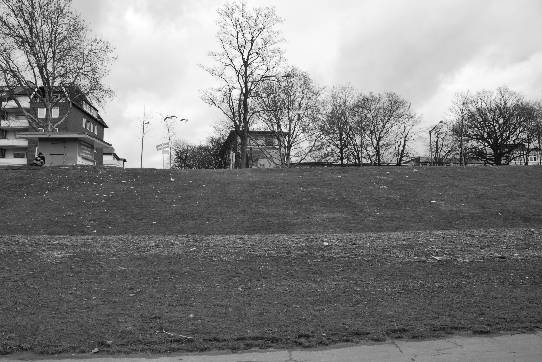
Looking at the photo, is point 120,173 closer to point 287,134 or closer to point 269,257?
point 269,257

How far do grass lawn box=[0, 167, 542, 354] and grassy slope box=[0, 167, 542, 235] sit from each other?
154 millimetres

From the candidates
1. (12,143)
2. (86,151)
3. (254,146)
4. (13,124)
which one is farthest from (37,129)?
(12,143)

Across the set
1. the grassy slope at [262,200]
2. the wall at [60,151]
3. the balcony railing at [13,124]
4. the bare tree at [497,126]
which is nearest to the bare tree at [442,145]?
the bare tree at [497,126]

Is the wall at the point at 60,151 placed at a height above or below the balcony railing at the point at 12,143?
below

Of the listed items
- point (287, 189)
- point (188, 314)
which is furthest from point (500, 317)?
point (287, 189)

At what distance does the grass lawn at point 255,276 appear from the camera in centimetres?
557

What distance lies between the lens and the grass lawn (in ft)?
18.3

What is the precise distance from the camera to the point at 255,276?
8.32 metres

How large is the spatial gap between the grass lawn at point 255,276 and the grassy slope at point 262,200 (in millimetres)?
154

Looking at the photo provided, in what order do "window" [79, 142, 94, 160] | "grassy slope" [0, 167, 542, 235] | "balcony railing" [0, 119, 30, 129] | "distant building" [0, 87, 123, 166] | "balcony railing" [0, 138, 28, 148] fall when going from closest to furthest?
"grassy slope" [0, 167, 542, 235] → "window" [79, 142, 94, 160] → "distant building" [0, 87, 123, 166] → "balcony railing" [0, 119, 30, 129] → "balcony railing" [0, 138, 28, 148]

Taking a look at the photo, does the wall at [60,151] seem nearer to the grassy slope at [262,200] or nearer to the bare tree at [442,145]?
the grassy slope at [262,200]

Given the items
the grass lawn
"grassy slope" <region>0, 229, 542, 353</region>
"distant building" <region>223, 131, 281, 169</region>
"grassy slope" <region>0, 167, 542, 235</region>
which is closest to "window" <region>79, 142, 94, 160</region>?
"grassy slope" <region>0, 167, 542, 235</region>

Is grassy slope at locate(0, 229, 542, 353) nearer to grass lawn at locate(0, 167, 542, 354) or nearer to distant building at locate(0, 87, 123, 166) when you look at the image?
grass lawn at locate(0, 167, 542, 354)

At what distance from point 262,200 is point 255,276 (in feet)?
41.3
